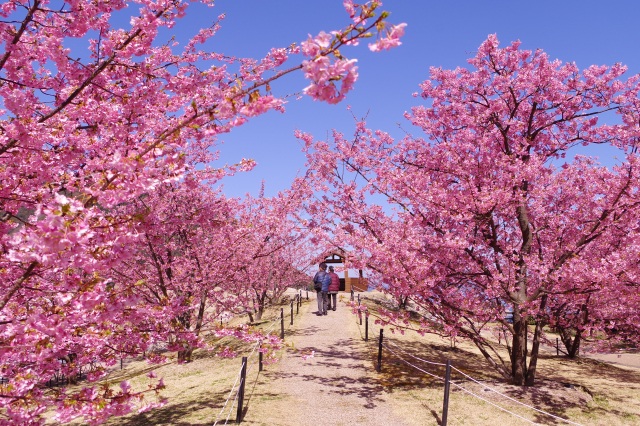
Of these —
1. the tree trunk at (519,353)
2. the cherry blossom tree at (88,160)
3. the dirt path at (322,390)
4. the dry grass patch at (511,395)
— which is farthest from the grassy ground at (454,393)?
the cherry blossom tree at (88,160)

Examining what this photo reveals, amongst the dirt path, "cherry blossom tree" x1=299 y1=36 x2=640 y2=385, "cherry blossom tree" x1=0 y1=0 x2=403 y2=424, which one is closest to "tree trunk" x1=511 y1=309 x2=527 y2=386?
"cherry blossom tree" x1=299 y1=36 x2=640 y2=385

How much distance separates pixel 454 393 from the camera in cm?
944

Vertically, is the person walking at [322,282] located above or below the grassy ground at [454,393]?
above

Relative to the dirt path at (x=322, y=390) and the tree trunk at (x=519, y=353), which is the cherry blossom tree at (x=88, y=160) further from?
the tree trunk at (x=519, y=353)

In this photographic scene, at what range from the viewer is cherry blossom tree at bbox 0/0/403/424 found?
9.35ft

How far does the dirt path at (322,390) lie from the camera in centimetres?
823

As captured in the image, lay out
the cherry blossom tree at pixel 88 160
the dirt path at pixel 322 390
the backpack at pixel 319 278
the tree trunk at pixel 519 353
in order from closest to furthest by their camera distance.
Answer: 1. the cherry blossom tree at pixel 88 160
2. the dirt path at pixel 322 390
3. the tree trunk at pixel 519 353
4. the backpack at pixel 319 278

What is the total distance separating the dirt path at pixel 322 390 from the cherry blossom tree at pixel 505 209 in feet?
6.35

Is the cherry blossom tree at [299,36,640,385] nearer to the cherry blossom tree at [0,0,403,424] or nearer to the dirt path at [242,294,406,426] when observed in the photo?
the dirt path at [242,294,406,426]

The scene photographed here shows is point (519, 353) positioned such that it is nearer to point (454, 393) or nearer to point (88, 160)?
point (454, 393)

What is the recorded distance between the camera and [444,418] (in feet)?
24.3

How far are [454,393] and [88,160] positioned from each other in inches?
332

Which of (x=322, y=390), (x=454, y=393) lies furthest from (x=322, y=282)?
(x=454, y=393)

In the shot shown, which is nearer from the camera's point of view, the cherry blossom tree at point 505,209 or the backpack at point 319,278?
the cherry blossom tree at point 505,209
